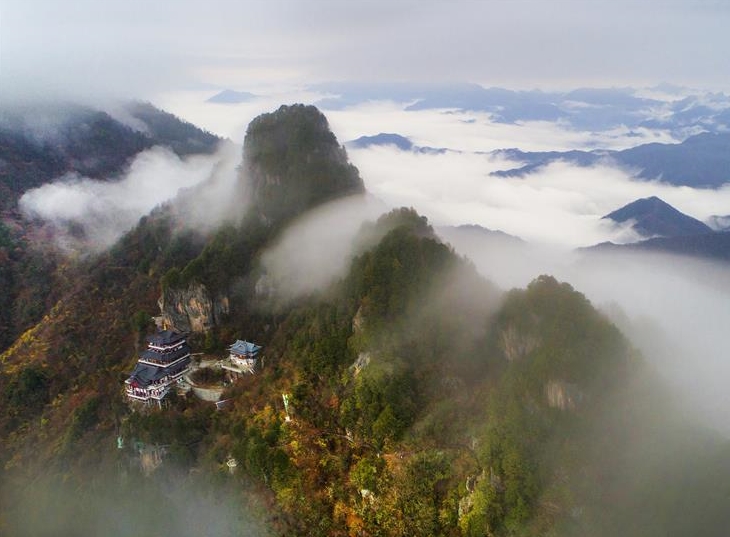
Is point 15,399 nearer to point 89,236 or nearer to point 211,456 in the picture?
point 211,456

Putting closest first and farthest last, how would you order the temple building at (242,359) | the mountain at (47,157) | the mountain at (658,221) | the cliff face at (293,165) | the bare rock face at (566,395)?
1. the bare rock face at (566,395)
2. the temple building at (242,359)
3. the cliff face at (293,165)
4. the mountain at (47,157)
5. the mountain at (658,221)

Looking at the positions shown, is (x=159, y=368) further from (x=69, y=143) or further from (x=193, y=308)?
(x=69, y=143)

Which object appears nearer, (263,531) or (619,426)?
(619,426)

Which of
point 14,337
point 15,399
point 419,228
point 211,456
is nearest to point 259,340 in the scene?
point 211,456

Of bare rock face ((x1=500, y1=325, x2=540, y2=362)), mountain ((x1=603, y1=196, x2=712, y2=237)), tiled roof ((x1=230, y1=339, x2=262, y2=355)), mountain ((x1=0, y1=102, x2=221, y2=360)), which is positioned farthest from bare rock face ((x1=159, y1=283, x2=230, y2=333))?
mountain ((x1=603, y1=196, x2=712, y2=237))

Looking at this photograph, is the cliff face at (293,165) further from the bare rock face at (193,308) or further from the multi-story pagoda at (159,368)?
the multi-story pagoda at (159,368)

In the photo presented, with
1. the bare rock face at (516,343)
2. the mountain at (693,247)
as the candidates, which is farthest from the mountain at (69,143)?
the mountain at (693,247)
